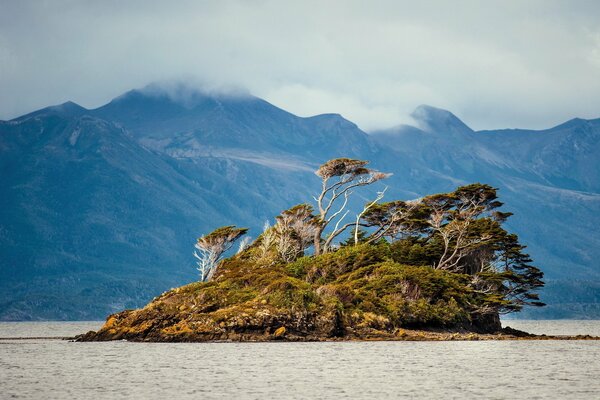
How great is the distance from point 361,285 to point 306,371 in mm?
33458

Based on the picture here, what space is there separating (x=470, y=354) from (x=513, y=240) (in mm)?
39303

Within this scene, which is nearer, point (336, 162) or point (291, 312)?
point (291, 312)

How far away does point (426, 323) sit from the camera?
8375 cm

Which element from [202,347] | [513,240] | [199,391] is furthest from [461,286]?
[199,391]

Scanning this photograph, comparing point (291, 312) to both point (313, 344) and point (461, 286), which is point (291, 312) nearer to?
point (313, 344)

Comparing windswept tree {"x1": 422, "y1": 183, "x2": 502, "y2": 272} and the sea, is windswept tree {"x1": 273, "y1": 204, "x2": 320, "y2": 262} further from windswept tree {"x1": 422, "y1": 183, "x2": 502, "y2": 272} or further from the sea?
the sea

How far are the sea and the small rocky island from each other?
371 cm

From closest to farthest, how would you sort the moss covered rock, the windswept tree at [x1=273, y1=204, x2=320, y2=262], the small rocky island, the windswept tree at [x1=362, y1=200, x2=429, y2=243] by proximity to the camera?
the moss covered rock < the small rocky island < the windswept tree at [x1=362, y1=200, x2=429, y2=243] < the windswept tree at [x1=273, y1=204, x2=320, y2=262]

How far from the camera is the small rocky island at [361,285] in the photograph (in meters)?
78.3

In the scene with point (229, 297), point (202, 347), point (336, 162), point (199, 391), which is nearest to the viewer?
point (199, 391)

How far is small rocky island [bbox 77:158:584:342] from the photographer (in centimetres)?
7831

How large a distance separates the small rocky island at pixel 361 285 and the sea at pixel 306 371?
3.71 m

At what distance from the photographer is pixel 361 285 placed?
84.6m

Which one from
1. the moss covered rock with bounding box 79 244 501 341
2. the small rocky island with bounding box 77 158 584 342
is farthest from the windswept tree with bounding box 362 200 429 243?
the moss covered rock with bounding box 79 244 501 341
